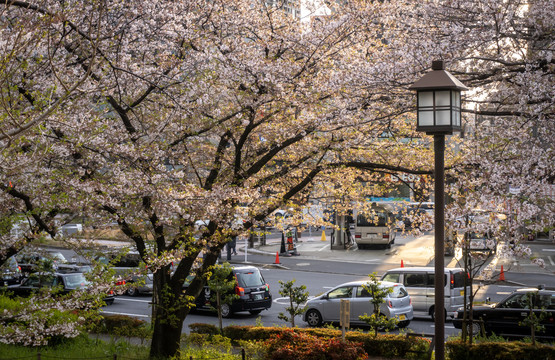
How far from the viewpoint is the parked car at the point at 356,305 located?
18281 millimetres

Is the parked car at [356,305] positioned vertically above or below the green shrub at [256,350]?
above

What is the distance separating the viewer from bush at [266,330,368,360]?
11.8m

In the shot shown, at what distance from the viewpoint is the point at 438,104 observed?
303 inches

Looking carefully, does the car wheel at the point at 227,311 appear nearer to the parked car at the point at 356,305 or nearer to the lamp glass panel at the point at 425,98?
the parked car at the point at 356,305

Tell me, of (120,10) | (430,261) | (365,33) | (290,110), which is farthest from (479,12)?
(430,261)

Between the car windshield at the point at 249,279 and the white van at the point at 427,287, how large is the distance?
4.34 meters

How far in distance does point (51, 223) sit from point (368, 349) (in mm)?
7971

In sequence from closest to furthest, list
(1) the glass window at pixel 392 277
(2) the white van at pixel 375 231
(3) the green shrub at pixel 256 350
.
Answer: (3) the green shrub at pixel 256 350
(1) the glass window at pixel 392 277
(2) the white van at pixel 375 231

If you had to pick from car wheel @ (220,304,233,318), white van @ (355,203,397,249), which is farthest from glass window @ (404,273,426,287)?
white van @ (355,203,397,249)

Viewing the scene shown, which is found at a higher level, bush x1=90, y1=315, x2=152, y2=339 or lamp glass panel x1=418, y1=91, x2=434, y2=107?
lamp glass panel x1=418, y1=91, x2=434, y2=107

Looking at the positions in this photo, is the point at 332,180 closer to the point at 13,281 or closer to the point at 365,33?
the point at 365,33

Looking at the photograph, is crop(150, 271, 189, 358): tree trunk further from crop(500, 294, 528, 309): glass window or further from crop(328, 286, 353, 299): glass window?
crop(500, 294, 528, 309): glass window

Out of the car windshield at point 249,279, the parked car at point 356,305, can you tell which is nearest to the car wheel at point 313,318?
the parked car at point 356,305

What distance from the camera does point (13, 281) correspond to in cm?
2669
